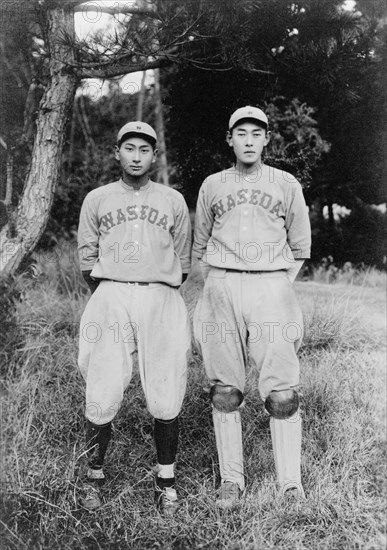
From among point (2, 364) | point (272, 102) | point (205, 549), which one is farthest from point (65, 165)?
point (205, 549)

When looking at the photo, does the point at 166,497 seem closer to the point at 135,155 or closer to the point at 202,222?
the point at 202,222

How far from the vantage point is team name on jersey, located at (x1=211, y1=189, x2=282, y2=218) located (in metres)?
2.75

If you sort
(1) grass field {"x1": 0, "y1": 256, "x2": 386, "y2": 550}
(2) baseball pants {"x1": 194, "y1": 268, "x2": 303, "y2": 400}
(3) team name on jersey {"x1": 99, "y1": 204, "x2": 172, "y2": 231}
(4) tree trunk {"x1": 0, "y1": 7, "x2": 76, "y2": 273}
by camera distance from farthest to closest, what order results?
(4) tree trunk {"x1": 0, "y1": 7, "x2": 76, "y2": 273}, (3) team name on jersey {"x1": 99, "y1": 204, "x2": 172, "y2": 231}, (2) baseball pants {"x1": 194, "y1": 268, "x2": 303, "y2": 400}, (1) grass field {"x1": 0, "y1": 256, "x2": 386, "y2": 550}

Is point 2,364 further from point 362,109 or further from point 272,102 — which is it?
point 362,109

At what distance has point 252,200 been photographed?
2.75 metres

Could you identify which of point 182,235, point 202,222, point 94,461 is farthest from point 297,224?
point 94,461

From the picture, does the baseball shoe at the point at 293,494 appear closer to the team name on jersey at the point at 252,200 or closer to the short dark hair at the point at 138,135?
the team name on jersey at the point at 252,200

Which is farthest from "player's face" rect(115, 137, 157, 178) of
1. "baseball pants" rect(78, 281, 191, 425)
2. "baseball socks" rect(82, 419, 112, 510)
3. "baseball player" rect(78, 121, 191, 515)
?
"baseball socks" rect(82, 419, 112, 510)

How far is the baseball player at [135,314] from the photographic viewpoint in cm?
269

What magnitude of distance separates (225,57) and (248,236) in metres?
1.43

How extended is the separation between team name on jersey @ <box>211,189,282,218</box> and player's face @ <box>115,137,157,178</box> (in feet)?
1.46

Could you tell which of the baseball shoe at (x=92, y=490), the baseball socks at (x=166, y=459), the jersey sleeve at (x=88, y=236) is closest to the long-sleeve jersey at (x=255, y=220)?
the jersey sleeve at (x=88, y=236)

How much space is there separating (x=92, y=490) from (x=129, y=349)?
2.39ft

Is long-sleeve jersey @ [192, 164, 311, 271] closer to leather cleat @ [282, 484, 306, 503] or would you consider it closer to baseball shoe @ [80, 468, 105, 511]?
leather cleat @ [282, 484, 306, 503]
